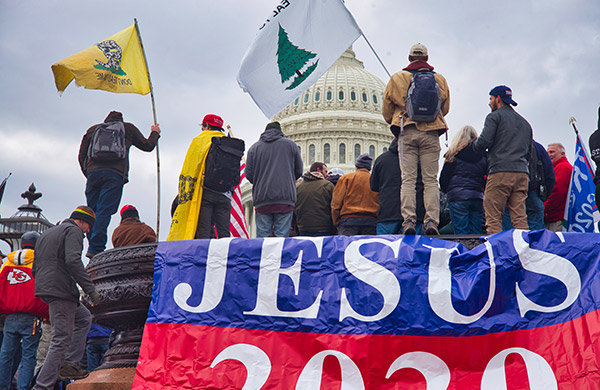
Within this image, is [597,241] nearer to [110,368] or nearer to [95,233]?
[110,368]

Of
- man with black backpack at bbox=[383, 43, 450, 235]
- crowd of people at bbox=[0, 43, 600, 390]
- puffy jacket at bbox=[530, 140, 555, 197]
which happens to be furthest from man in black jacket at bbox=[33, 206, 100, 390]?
puffy jacket at bbox=[530, 140, 555, 197]

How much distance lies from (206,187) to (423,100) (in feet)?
7.83

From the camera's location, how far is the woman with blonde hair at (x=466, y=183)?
7934 mm

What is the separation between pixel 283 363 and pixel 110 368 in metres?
1.38

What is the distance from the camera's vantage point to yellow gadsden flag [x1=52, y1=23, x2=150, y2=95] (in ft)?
28.6

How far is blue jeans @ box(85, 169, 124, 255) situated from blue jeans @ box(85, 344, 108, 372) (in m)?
1.50

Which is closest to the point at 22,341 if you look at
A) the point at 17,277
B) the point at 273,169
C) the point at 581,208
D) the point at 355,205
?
the point at 17,277

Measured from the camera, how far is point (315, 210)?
364 inches

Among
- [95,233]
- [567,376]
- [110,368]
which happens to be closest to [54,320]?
[110,368]

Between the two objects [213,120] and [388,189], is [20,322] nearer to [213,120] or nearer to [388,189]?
[213,120]

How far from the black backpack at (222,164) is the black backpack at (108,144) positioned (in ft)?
3.78

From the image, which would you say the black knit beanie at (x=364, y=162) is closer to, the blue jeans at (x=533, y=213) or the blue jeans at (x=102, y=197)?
the blue jeans at (x=533, y=213)

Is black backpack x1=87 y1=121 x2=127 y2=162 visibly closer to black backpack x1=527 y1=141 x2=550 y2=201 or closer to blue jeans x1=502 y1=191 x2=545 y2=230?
blue jeans x1=502 y1=191 x2=545 y2=230

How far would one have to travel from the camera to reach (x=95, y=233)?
796cm
